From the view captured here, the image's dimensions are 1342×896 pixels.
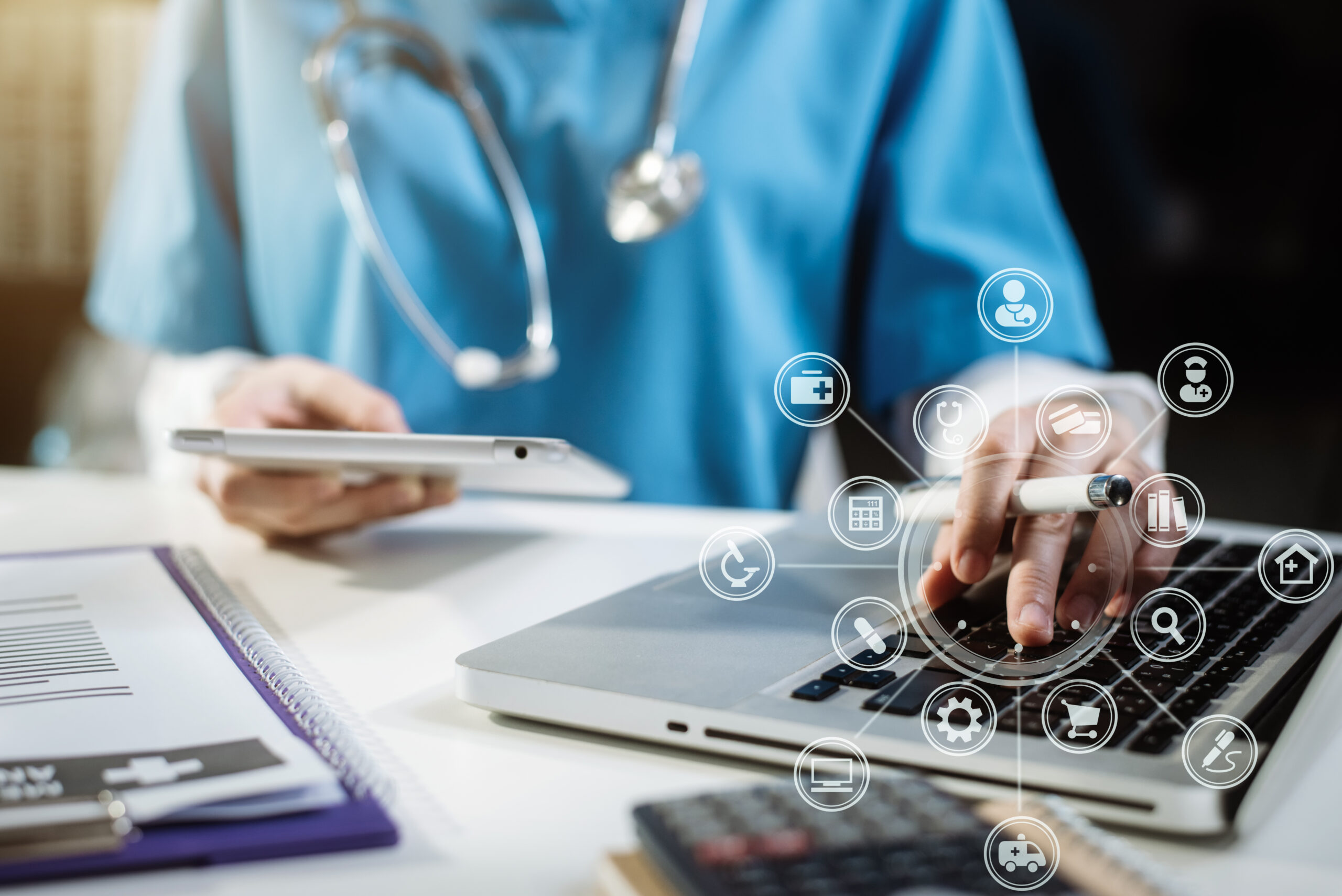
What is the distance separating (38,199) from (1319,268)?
1822mm

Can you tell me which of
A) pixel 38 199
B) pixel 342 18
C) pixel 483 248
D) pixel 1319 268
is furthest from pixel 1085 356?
pixel 38 199

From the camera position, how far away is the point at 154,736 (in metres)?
0.26

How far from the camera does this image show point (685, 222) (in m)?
0.74

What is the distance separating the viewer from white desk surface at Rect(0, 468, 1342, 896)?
0.22 m

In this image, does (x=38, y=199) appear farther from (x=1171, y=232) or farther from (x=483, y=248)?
(x=1171, y=232)

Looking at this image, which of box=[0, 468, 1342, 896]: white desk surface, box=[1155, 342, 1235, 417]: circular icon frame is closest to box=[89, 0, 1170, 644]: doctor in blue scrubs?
box=[0, 468, 1342, 896]: white desk surface

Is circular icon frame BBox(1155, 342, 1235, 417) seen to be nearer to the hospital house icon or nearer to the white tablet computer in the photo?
the hospital house icon

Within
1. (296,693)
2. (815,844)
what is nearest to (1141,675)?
(815,844)

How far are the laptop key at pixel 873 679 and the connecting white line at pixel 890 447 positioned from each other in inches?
2.5

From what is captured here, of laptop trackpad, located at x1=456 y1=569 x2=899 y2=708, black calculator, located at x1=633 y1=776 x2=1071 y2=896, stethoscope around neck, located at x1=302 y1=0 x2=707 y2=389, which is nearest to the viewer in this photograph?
black calculator, located at x1=633 y1=776 x2=1071 y2=896

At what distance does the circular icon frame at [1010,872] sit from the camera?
196mm

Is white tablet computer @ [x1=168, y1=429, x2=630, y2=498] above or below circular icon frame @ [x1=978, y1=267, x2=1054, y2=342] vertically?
below

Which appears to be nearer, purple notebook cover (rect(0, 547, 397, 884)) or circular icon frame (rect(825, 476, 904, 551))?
purple notebook cover (rect(0, 547, 397, 884))

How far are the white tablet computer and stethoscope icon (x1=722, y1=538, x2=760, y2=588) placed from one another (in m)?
0.07
